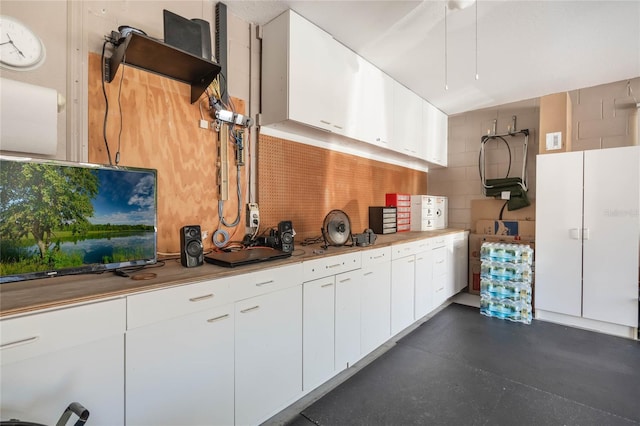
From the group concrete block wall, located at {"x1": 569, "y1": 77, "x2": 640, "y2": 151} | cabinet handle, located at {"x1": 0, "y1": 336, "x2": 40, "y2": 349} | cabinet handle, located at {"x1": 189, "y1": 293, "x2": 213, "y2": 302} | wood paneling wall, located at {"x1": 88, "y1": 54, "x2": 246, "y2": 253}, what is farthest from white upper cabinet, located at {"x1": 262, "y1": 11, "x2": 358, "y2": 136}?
concrete block wall, located at {"x1": 569, "y1": 77, "x2": 640, "y2": 151}

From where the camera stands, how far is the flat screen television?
117 cm

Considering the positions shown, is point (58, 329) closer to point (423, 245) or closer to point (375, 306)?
point (375, 306)

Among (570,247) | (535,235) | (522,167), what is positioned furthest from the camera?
(522,167)

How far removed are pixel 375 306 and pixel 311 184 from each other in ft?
4.05

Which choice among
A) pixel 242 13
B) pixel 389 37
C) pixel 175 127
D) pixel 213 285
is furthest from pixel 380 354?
pixel 242 13

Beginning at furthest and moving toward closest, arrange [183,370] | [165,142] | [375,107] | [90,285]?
1. [375,107]
2. [165,142]
3. [183,370]
4. [90,285]

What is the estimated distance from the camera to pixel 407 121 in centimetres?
347

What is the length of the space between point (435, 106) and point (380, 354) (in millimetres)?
3341

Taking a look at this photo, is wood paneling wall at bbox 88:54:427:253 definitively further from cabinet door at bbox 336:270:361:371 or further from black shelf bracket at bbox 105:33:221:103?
cabinet door at bbox 336:270:361:371

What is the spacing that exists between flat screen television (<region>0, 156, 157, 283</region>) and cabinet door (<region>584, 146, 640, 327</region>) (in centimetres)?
Result: 405

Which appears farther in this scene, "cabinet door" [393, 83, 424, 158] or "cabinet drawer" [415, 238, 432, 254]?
"cabinet door" [393, 83, 424, 158]

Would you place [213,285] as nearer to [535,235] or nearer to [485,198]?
[535,235]

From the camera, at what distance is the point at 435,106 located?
409cm

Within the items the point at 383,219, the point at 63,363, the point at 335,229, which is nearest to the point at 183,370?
the point at 63,363
